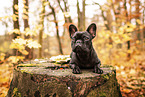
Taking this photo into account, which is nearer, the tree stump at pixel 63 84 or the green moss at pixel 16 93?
the tree stump at pixel 63 84

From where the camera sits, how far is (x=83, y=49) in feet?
7.20

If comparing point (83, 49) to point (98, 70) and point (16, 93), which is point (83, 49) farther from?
point (16, 93)

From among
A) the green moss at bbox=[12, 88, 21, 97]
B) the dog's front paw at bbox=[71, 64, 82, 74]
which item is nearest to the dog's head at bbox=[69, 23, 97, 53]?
the dog's front paw at bbox=[71, 64, 82, 74]

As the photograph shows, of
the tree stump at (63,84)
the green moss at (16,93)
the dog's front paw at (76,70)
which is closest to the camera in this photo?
the tree stump at (63,84)

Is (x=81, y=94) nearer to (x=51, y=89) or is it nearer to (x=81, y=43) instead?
(x=51, y=89)

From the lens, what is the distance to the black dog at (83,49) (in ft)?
7.30

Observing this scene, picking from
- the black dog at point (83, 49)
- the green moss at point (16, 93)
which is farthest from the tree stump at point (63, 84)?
the black dog at point (83, 49)

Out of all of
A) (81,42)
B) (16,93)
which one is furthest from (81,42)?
(16,93)

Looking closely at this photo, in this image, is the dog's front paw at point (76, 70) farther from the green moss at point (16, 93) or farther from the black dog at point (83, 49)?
the green moss at point (16, 93)

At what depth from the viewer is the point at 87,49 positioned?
2262 mm

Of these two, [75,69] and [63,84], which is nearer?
[63,84]

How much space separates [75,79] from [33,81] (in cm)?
87

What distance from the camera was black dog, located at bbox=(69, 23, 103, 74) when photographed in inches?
87.6

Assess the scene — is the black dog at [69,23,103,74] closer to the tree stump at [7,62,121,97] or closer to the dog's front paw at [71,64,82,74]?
the dog's front paw at [71,64,82,74]
